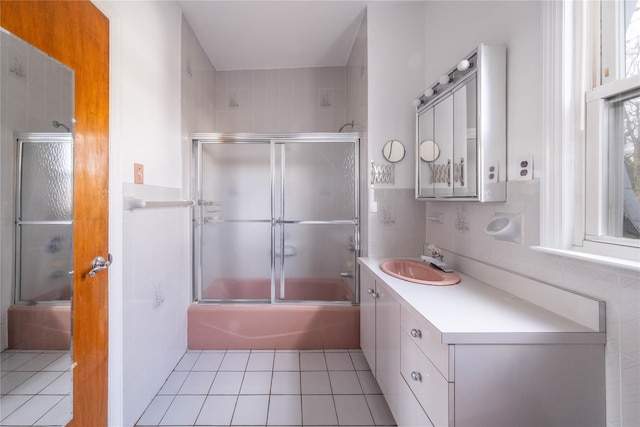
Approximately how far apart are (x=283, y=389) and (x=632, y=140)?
1974 millimetres

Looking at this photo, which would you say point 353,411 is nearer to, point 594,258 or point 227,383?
point 227,383

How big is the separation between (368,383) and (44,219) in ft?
6.06

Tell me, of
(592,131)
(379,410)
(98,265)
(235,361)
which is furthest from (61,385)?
(592,131)

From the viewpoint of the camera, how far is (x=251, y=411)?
146 cm

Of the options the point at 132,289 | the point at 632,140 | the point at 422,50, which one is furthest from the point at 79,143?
the point at 422,50

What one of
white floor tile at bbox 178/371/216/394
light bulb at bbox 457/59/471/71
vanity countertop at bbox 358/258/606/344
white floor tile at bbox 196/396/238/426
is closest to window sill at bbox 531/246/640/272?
vanity countertop at bbox 358/258/606/344

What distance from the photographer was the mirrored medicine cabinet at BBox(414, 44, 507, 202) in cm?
123

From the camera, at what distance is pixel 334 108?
2908mm

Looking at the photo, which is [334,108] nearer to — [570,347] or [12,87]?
[12,87]

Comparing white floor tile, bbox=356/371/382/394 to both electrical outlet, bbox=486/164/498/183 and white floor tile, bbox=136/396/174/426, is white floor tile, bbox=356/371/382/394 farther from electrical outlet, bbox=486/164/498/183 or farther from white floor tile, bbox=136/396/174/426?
electrical outlet, bbox=486/164/498/183

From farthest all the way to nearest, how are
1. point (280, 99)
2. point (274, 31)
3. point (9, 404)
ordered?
point (280, 99) < point (274, 31) < point (9, 404)

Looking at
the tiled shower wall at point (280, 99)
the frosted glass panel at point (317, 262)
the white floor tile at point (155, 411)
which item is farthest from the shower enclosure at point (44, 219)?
the tiled shower wall at point (280, 99)

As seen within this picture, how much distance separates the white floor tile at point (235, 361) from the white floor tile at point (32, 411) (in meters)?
1.03

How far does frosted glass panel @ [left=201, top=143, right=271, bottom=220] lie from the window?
180 cm
